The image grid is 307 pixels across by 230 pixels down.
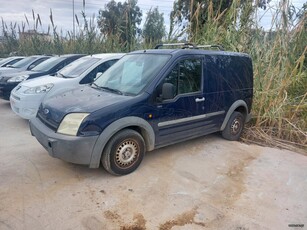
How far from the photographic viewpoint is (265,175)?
379cm

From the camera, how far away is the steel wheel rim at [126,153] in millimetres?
3454

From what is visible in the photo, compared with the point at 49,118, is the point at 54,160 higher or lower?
lower

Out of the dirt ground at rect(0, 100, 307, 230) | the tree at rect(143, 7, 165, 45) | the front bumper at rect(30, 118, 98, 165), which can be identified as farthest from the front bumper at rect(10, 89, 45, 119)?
the tree at rect(143, 7, 165, 45)

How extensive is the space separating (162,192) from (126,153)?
730 millimetres

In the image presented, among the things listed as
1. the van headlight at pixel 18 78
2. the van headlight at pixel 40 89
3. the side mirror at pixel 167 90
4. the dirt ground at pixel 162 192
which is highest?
the side mirror at pixel 167 90

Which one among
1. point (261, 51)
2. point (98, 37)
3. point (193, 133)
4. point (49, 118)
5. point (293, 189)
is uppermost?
point (98, 37)

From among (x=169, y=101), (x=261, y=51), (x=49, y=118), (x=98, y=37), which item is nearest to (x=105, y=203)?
(x=49, y=118)

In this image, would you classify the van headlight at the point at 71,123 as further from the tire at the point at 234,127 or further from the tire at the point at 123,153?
A: the tire at the point at 234,127

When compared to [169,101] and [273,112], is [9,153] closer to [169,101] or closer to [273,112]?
[169,101]

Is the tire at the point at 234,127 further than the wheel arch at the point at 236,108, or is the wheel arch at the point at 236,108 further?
the tire at the point at 234,127

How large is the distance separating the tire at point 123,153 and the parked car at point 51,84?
7.40 feet

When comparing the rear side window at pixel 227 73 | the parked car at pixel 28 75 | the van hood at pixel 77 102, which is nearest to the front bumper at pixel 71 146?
the van hood at pixel 77 102

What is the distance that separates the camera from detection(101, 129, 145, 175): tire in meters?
3.37

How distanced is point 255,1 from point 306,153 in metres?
3.53
